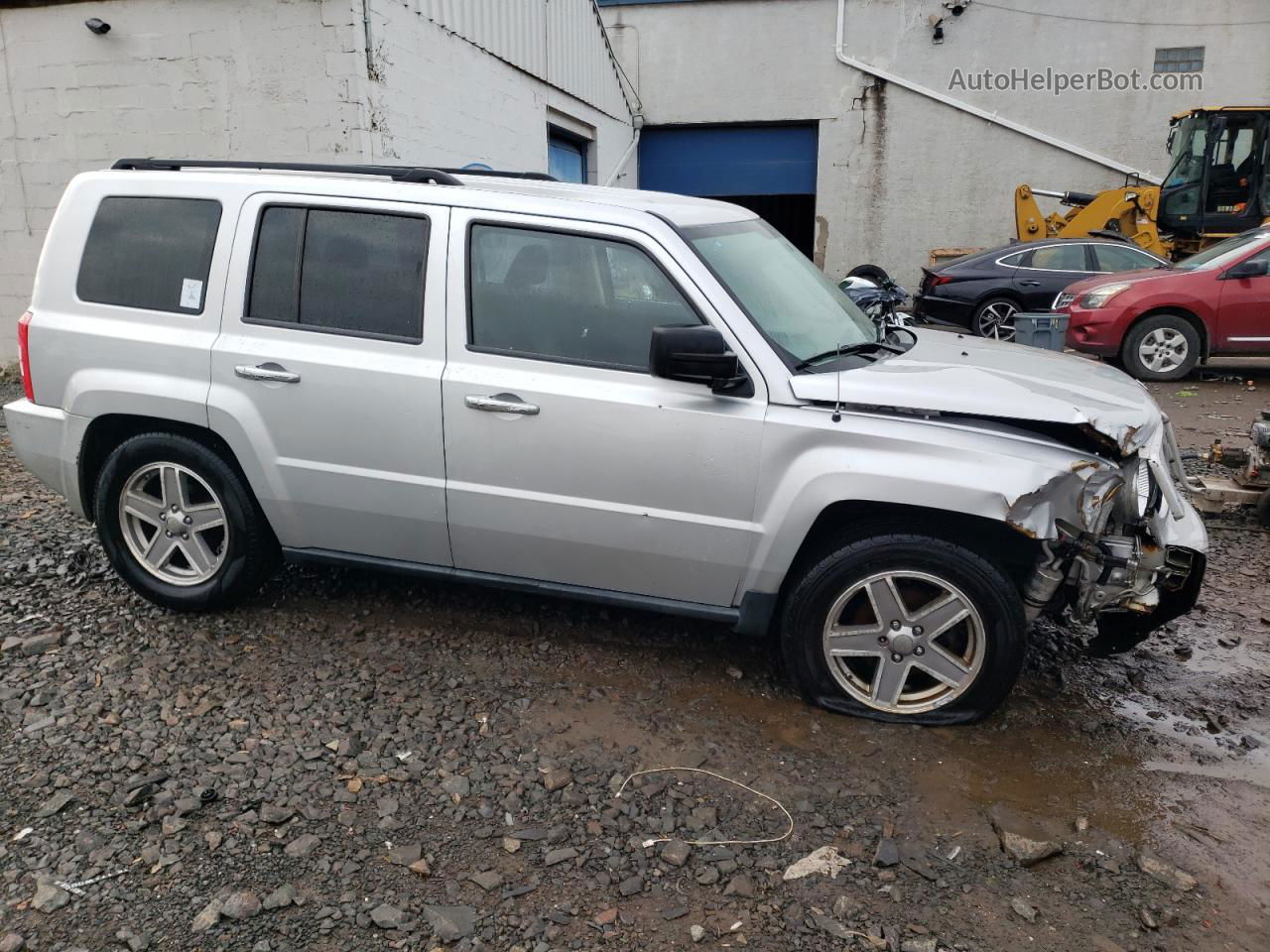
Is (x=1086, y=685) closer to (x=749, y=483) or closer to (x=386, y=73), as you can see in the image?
(x=749, y=483)

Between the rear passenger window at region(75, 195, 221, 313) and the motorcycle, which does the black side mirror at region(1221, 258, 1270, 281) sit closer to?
the motorcycle

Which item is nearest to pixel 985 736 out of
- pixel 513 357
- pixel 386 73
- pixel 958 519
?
pixel 958 519

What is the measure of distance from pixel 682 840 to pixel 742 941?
1.37 feet

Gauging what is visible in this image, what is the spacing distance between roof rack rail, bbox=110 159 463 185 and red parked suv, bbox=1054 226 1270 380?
8182 mm

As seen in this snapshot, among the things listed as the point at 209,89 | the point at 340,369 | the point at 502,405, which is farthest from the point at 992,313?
the point at 340,369

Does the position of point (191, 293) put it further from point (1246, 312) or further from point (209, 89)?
point (1246, 312)

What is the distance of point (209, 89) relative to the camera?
8391mm

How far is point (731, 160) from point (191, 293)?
1771cm

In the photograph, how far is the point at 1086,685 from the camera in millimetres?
3814

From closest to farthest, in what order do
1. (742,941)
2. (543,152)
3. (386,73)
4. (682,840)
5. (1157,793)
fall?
(742,941) < (682,840) < (1157,793) < (386,73) < (543,152)

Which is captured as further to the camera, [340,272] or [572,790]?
[340,272]

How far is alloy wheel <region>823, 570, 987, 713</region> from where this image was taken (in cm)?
333

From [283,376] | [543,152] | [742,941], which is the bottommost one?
[742,941]

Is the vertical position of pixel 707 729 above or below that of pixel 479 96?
below
